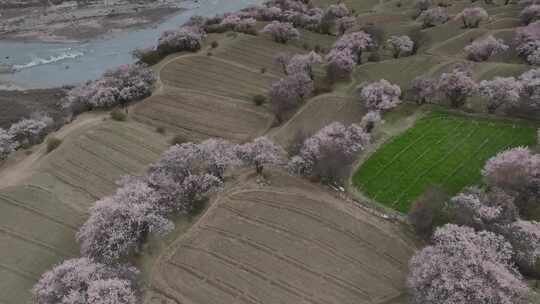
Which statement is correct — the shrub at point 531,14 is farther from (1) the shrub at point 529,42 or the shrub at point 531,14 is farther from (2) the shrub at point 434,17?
(2) the shrub at point 434,17

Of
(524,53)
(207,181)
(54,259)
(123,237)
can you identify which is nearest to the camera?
(123,237)

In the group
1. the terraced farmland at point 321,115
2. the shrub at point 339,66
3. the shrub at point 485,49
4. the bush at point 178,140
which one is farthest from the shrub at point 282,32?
the bush at point 178,140

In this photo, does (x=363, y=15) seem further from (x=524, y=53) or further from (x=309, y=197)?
(x=309, y=197)

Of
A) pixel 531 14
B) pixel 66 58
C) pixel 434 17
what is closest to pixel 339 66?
pixel 434 17

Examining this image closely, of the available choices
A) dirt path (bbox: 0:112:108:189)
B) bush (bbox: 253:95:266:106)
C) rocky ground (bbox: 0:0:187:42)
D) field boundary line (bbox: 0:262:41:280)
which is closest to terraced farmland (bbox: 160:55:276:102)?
bush (bbox: 253:95:266:106)

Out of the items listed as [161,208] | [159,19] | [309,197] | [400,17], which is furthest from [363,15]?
[161,208]

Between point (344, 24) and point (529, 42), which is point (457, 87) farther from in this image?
point (344, 24)

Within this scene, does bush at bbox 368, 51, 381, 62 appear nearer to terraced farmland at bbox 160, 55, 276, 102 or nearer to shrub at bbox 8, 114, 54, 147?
terraced farmland at bbox 160, 55, 276, 102
